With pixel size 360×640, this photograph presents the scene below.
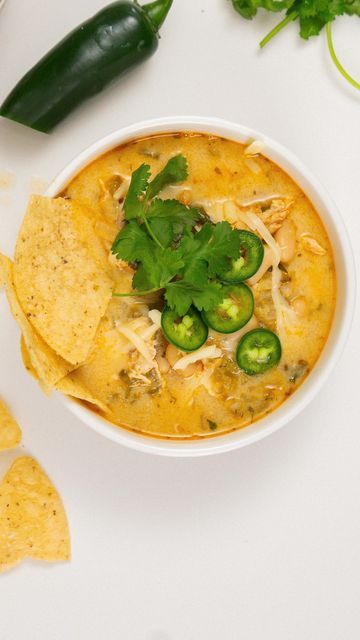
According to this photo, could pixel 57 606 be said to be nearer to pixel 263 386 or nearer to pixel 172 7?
pixel 263 386

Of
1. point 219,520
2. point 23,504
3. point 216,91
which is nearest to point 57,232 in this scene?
point 216,91

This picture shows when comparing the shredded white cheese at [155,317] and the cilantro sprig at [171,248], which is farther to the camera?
the shredded white cheese at [155,317]

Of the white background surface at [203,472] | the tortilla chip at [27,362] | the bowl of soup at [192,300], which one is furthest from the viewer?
the white background surface at [203,472]

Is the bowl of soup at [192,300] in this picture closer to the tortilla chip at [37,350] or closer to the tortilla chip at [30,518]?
the tortilla chip at [37,350]

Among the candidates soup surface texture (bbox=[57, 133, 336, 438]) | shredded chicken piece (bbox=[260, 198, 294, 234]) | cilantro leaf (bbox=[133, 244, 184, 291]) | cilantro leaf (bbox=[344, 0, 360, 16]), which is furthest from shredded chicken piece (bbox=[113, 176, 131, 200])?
cilantro leaf (bbox=[344, 0, 360, 16])

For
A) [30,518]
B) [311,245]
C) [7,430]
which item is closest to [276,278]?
[311,245]

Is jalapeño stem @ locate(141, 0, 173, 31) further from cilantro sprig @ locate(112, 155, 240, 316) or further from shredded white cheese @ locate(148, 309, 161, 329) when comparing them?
shredded white cheese @ locate(148, 309, 161, 329)

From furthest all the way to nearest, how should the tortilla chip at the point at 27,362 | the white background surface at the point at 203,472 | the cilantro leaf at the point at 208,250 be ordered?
the white background surface at the point at 203,472 → the tortilla chip at the point at 27,362 → the cilantro leaf at the point at 208,250

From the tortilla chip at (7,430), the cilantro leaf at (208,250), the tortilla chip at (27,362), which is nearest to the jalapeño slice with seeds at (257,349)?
the cilantro leaf at (208,250)
